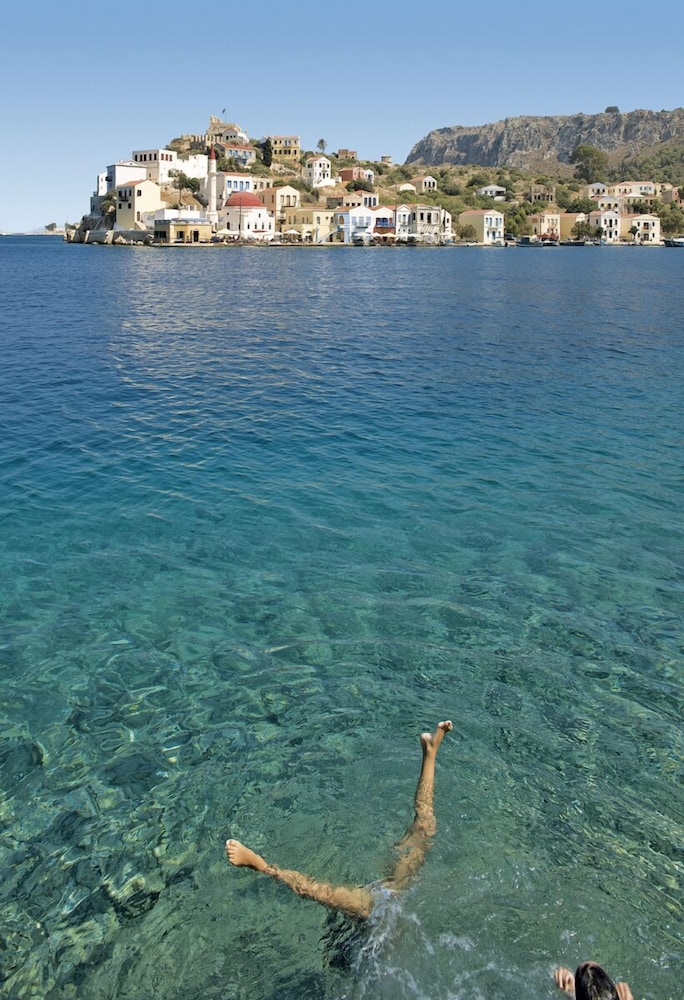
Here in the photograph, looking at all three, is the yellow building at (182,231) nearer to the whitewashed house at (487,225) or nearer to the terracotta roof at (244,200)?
the terracotta roof at (244,200)

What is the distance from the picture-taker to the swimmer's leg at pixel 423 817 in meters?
5.50

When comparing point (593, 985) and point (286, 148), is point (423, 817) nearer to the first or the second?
point (593, 985)

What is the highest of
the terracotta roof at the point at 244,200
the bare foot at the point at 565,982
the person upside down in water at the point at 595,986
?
the terracotta roof at the point at 244,200

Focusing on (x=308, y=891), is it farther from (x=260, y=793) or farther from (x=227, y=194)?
(x=227, y=194)

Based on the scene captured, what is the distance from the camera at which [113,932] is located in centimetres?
504

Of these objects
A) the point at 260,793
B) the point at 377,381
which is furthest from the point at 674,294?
the point at 260,793

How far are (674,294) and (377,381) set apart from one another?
37.1 m

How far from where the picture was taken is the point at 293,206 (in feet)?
456

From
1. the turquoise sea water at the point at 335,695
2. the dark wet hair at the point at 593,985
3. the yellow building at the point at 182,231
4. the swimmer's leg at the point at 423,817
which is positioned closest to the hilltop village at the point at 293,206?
the yellow building at the point at 182,231

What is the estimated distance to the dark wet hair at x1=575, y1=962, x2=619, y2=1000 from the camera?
3.62m

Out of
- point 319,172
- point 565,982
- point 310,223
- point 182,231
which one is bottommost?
point 565,982

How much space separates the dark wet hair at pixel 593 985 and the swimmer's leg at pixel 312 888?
165 centimetres

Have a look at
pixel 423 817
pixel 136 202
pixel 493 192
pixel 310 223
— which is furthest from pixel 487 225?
pixel 423 817

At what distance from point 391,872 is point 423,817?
0.51 meters
